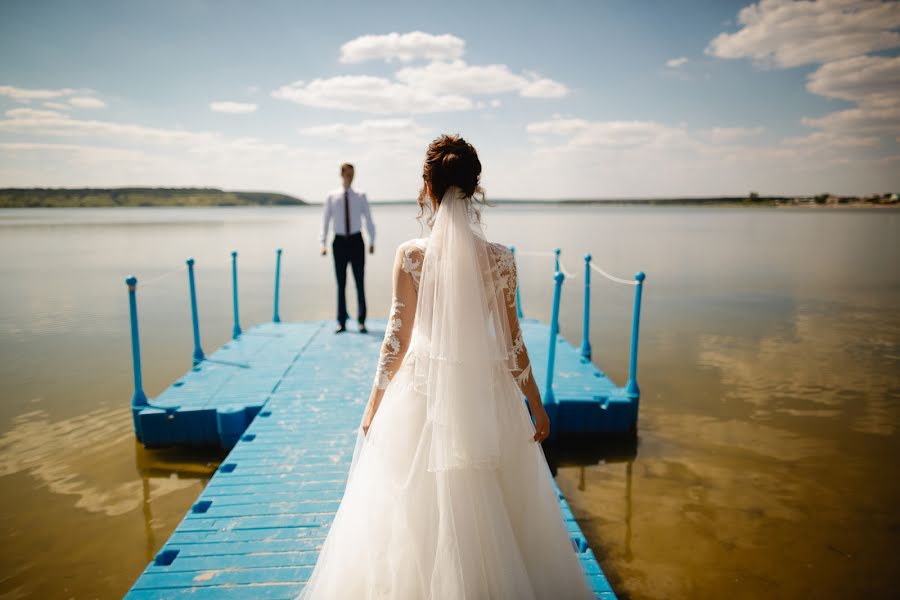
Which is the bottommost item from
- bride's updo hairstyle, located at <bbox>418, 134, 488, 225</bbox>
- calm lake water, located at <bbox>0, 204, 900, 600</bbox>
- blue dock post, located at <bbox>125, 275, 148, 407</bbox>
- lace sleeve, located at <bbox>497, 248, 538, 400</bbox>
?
calm lake water, located at <bbox>0, 204, 900, 600</bbox>

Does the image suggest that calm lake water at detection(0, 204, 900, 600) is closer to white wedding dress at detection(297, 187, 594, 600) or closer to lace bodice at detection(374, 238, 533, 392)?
white wedding dress at detection(297, 187, 594, 600)

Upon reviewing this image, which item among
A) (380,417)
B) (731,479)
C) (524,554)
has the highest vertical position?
(380,417)

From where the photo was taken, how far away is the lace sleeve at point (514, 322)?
6.90 ft

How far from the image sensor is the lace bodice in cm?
205

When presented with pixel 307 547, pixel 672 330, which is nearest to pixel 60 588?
pixel 307 547

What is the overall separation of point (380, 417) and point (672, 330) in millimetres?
10177

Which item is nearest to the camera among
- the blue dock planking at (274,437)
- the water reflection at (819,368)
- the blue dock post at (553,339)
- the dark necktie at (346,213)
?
the blue dock planking at (274,437)

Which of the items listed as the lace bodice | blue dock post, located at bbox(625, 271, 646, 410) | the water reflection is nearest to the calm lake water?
the water reflection

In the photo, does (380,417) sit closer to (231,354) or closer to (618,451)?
(618,451)

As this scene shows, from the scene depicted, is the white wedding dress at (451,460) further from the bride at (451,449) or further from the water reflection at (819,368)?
the water reflection at (819,368)

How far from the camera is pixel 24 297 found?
13.5 metres

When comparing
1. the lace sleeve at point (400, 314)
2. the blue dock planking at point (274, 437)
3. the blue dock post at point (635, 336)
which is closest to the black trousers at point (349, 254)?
the blue dock planking at point (274, 437)

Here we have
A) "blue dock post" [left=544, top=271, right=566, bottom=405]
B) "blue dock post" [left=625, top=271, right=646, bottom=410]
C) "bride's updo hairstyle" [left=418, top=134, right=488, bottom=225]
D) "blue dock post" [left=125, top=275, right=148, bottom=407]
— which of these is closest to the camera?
"bride's updo hairstyle" [left=418, top=134, right=488, bottom=225]

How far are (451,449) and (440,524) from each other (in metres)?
0.31
